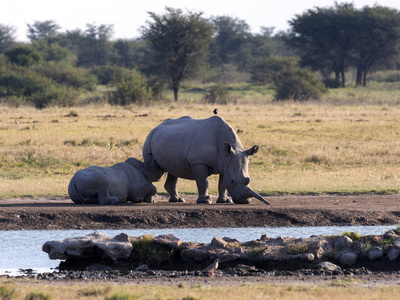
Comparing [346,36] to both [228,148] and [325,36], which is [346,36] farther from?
[228,148]

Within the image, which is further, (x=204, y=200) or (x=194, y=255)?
(x=204, y=200)

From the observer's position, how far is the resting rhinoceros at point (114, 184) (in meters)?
14.0

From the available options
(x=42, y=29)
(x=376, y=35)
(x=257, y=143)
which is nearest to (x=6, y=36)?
(x=42, y=29)

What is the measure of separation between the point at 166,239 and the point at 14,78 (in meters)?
37.1

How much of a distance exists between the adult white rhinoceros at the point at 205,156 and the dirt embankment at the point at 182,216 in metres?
0.46

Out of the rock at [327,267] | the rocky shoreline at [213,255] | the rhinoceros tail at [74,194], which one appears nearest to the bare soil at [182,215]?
the rhinoceros tail at [74,194]

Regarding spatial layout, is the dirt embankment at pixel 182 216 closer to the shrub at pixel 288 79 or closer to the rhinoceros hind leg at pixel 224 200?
the rhinoceros hind leg at pixel 224 200

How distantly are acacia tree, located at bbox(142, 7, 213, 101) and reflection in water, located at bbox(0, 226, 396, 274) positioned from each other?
3758 centimetres

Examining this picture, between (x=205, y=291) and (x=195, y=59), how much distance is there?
43134mm

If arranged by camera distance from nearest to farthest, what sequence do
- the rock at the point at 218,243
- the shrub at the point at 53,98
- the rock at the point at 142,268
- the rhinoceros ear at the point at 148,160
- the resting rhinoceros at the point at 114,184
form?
1. the rock at the point at 142,268
2. the rock at the point at 218,243
3. the resting rhinoceros at the point at 114,184
4. the rhinoceros ear at the point at 148,160
5. the shrub at the point at 53,98

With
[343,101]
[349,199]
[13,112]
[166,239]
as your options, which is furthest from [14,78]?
[166,239]

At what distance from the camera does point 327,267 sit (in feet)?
30.6

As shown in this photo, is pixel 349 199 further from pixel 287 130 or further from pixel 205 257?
pixel 287 130

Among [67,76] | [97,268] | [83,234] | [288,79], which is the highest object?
[67,76]
